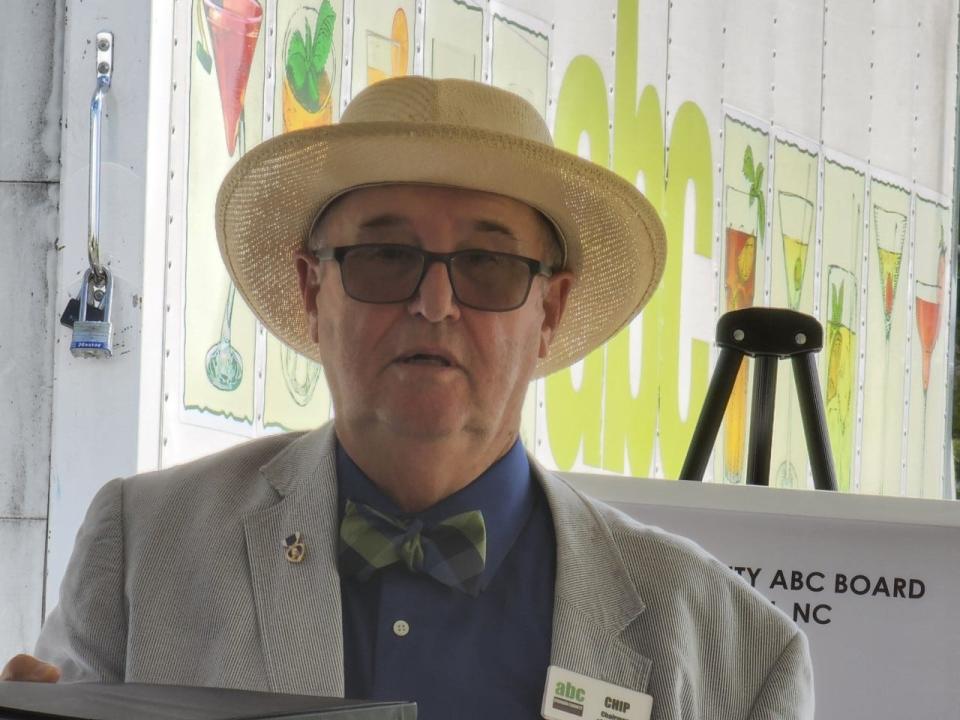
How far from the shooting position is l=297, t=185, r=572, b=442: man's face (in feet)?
5.48

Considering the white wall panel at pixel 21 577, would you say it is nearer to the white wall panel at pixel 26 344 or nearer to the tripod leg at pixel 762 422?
the white wall panel at pixel 26 344

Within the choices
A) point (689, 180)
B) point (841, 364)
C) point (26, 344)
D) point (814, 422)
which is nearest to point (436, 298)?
point (26, 344)

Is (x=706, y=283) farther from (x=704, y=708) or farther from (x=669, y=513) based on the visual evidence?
(x=704, y=708)

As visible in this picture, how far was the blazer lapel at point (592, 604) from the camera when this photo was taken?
1.65 m

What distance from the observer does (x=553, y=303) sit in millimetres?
1913

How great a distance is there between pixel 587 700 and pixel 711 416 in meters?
1.66

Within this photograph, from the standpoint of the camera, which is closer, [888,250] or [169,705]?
[169,705]

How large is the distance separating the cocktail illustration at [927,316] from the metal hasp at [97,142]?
10.8ft

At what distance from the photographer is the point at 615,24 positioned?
3.47 m

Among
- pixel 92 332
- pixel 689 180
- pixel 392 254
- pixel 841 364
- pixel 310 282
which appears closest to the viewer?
pixel 392 254

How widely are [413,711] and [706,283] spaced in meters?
3.19

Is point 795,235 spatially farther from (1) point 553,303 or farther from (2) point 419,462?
(2) point 419,462

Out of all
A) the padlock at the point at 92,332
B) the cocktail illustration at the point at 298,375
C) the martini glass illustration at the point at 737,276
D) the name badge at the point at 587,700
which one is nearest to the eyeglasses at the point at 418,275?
the name badge at the point at 587,700

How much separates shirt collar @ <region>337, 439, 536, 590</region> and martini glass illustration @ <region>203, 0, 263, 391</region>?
2.41ft
